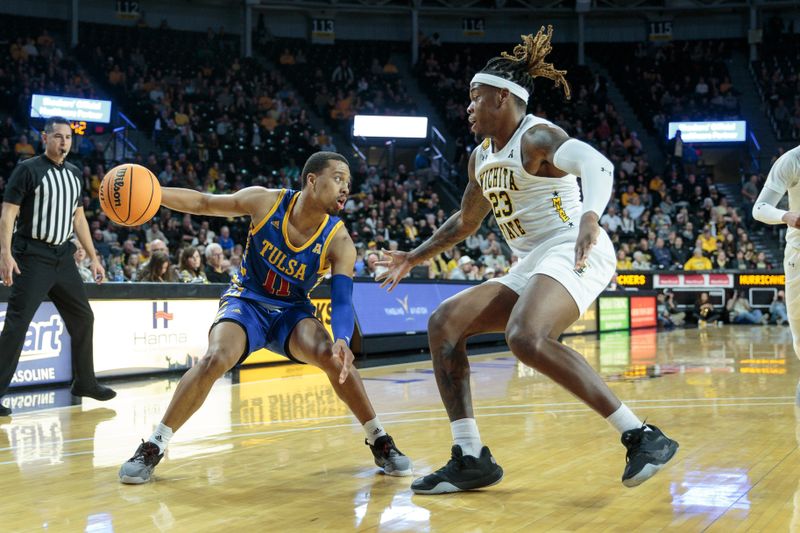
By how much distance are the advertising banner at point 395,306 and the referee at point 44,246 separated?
5416 millimetres

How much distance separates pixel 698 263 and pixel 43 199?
63.3ft

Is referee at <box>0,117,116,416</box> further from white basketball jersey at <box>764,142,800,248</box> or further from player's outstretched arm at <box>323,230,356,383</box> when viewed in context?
white basketball jersey at <box>764,142,800,248</box>

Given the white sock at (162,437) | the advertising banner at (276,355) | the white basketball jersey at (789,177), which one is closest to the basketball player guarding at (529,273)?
the white sock at (162,437)

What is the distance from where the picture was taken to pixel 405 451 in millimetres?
5266

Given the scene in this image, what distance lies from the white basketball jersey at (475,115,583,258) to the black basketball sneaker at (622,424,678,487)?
3.40 ft

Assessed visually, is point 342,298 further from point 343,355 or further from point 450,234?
point 450,234

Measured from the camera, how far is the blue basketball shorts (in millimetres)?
4730

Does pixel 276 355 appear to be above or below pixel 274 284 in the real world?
below

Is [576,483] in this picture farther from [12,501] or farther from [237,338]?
[12,501]

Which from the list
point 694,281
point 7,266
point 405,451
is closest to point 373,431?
point 405,451

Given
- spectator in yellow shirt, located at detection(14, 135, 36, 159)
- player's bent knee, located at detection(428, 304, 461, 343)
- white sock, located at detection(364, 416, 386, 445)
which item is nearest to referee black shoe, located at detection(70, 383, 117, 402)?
white sock, located at detection(364, 416, 386, 445)

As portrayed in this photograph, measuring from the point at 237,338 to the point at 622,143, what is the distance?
26036 millimetres

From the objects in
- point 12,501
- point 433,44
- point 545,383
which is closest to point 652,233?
point 433,44

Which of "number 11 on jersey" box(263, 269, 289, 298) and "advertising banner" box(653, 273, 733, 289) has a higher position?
"number 11 on jersey" box(263, 269, 289, 298)
